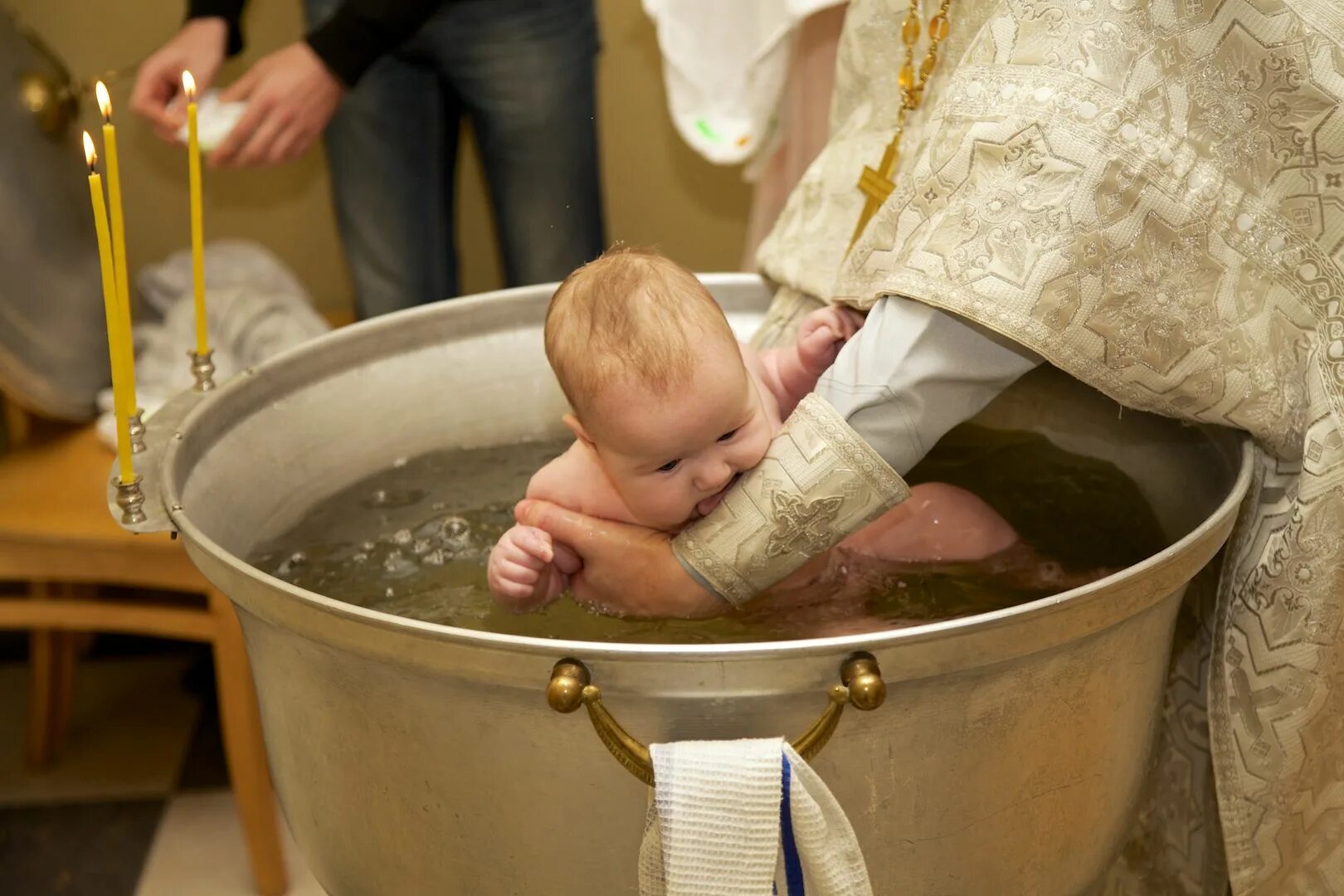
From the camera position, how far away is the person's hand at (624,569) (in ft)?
2.37

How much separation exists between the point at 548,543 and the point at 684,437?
0.32 feet

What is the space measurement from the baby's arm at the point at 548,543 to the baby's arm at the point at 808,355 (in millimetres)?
125

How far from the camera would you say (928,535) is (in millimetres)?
830

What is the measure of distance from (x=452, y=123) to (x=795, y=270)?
756mm

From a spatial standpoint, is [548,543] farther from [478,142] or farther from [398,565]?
[478,142]

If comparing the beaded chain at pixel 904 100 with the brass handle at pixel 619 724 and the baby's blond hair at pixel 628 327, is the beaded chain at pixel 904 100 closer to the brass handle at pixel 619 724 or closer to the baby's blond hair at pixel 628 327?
the baby's blond hair at pixel 628 327

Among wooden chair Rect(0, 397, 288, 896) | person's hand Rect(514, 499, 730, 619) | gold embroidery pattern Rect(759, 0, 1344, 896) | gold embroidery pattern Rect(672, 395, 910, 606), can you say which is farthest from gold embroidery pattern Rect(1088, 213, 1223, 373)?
wooden chair Rect(0, 397, 288, 896)

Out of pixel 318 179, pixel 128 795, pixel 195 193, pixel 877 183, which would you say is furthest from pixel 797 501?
pixel 318 179

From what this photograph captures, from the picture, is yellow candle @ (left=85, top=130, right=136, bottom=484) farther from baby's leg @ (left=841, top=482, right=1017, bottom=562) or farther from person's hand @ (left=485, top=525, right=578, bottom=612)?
baby's leg @ (left=841, top=482, right=1017, bottom=562)

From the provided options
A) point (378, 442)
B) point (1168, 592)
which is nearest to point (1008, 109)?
point (1168, 592)

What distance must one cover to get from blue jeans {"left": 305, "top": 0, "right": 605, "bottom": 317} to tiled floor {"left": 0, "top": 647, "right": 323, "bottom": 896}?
1.77ft

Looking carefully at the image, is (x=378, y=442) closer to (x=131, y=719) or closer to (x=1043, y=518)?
(x=1043, y=518)

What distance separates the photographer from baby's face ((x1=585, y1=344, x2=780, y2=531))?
2.27ft

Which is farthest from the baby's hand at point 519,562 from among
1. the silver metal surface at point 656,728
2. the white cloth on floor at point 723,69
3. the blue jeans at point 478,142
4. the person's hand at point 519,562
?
the blue jeans at point 478,142
